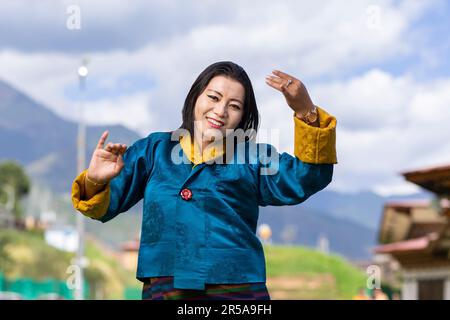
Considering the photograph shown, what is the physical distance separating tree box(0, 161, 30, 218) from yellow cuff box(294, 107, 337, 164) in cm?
5747

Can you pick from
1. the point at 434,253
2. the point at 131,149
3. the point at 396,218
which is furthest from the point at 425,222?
the point at 131,149

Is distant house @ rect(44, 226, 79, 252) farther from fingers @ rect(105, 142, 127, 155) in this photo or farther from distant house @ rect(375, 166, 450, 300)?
fingers @ rect(105, 142, 127, 155)

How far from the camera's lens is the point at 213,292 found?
9.90ft

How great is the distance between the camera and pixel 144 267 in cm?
309

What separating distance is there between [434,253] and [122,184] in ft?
49.6

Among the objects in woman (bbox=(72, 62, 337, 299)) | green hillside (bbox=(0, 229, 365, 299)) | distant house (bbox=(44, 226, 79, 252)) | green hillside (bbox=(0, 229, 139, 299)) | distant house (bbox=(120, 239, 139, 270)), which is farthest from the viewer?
distant house (bbox=(44, 226, 79, 252))

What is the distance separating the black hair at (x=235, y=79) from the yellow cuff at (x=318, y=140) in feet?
0.73

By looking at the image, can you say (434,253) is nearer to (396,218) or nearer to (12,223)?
(396,218)

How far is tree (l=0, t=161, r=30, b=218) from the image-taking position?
196ft

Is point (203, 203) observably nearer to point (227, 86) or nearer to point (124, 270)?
point (227, 86)

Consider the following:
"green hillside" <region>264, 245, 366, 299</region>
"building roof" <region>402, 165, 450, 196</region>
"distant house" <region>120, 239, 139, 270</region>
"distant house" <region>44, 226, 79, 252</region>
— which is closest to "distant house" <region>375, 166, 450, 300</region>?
"building roof" <region>402, 165, 450, 196</region>

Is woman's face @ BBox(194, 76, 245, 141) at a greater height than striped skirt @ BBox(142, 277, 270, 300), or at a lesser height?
greater

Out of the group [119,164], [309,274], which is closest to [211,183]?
[119,164]

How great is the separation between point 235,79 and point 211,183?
0.37 m
